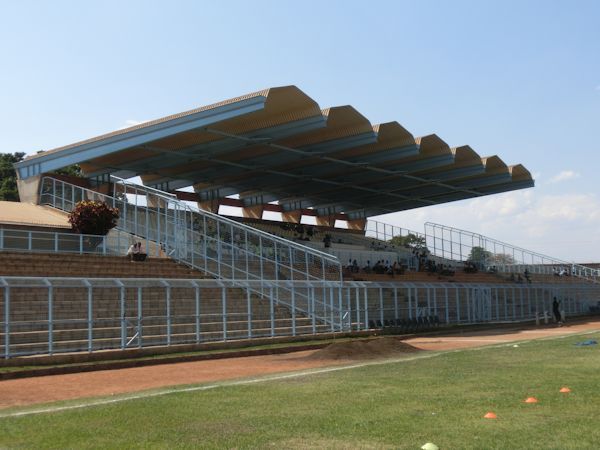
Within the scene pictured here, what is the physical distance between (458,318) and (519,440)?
97.8 ft

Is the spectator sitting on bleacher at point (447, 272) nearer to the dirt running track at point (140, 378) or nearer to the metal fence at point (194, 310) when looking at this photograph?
the metal fence at point (194, 310)

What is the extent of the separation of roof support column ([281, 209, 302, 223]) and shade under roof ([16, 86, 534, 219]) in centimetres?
207

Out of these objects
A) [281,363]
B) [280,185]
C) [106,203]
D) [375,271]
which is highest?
[280,185]

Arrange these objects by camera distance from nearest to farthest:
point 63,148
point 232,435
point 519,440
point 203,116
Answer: point 519,440
point 232,435
point 203,116
point 63,148

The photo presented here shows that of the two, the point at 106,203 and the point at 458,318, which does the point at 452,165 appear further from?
the point at 106,203

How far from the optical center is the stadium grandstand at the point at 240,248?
933 inches

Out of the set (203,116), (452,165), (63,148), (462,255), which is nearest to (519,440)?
(203,116)

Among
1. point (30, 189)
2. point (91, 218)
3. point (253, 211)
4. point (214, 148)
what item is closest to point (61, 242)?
point (91, 218)

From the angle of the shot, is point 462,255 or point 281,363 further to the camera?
point 462,255

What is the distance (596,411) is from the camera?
9922 mm

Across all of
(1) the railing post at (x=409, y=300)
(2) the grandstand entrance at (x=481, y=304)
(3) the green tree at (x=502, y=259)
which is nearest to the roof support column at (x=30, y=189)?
(1) the railing post at (x=409, y=300)

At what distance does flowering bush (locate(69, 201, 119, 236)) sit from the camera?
105 feet

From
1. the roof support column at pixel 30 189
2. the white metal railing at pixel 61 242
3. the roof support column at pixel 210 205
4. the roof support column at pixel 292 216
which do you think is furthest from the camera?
the roof support column at pixel 292 216

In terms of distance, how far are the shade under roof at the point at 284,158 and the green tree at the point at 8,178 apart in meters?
24.2
